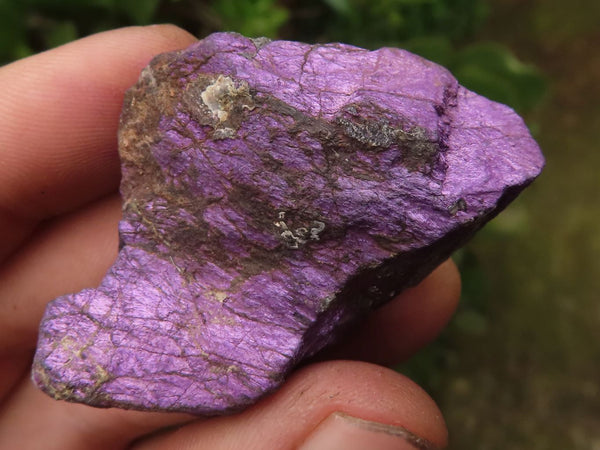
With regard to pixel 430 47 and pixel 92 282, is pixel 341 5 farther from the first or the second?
pixel 92 282

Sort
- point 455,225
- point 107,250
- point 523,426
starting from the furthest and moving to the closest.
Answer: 1. point 523,426
2. point 107,250
3. point 455,225

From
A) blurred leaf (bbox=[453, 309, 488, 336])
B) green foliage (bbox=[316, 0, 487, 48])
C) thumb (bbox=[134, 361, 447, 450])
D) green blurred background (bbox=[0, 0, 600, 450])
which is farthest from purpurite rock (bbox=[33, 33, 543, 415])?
blurred leaf (bbox=[453, 309, 488, 336])

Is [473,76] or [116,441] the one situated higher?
[473,76]

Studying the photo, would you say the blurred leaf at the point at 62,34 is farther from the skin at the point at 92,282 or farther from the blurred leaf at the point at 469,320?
the blurred leaf at the point at 469,320

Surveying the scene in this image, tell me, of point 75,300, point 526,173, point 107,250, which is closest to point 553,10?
point 526,173

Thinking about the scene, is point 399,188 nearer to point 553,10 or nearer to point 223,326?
point 223,326

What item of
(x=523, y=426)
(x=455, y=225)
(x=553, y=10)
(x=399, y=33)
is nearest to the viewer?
(x=455, y=225)

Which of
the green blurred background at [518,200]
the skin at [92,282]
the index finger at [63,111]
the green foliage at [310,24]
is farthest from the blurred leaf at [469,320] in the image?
the index finger at [63,111]
